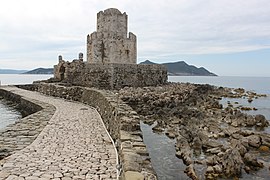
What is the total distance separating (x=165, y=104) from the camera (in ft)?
60.6

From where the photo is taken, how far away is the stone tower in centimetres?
2450

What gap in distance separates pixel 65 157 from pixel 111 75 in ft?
49.0

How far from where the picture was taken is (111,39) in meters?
24.3

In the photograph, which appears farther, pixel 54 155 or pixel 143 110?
pixel 143 110

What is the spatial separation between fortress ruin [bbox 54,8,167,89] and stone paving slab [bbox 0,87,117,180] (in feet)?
40.2

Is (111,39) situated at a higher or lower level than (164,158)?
higher

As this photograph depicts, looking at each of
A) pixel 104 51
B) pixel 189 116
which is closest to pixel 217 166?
pixel 189 116

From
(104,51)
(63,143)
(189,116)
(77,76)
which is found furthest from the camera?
(104,51)

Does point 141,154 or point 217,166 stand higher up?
point 141,154

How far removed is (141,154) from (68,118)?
227 inches

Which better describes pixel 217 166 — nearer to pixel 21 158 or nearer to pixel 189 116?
pixel 21 158

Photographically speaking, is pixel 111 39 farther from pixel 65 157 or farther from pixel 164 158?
pixel 65 157

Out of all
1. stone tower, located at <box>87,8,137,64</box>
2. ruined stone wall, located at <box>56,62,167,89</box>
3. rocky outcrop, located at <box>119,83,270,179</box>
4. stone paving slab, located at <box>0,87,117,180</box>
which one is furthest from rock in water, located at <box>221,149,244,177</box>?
stone tower, located at <box>87,8,137,64</box>

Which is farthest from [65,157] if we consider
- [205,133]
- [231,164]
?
[205,133]
